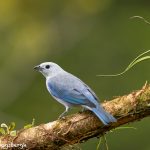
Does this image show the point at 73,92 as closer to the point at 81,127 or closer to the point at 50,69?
the point at 81,127

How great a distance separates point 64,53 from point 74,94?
406 inches

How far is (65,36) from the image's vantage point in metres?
19.7

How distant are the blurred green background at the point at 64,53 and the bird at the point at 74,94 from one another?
621cm

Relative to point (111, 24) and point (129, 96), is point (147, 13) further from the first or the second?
point (129, 96)

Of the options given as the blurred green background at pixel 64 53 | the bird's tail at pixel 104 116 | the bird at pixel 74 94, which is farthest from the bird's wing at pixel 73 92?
the blurred green background at pixel 64 53

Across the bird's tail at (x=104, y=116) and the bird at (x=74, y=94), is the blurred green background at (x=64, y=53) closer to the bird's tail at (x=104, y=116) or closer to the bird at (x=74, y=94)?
the bird at (x=74, y=94)

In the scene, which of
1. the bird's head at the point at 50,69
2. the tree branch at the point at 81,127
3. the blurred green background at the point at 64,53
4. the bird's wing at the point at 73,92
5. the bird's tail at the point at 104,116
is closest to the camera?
the bird's tail at the point at 104,116

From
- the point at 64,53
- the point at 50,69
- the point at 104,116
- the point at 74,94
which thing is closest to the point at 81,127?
the point at 104,116

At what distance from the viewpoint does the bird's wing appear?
9859mm

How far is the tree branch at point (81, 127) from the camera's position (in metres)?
9.27

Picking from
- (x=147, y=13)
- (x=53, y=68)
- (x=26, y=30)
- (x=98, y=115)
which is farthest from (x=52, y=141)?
(x=147, y=13)

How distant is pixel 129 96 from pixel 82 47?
12723 millimetres

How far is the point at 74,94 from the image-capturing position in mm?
10031

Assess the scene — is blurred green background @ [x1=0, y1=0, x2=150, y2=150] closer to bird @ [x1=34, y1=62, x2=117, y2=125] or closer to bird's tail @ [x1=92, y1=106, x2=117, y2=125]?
bird @ [x1=34, y1=62, x2=117, y2=125]
